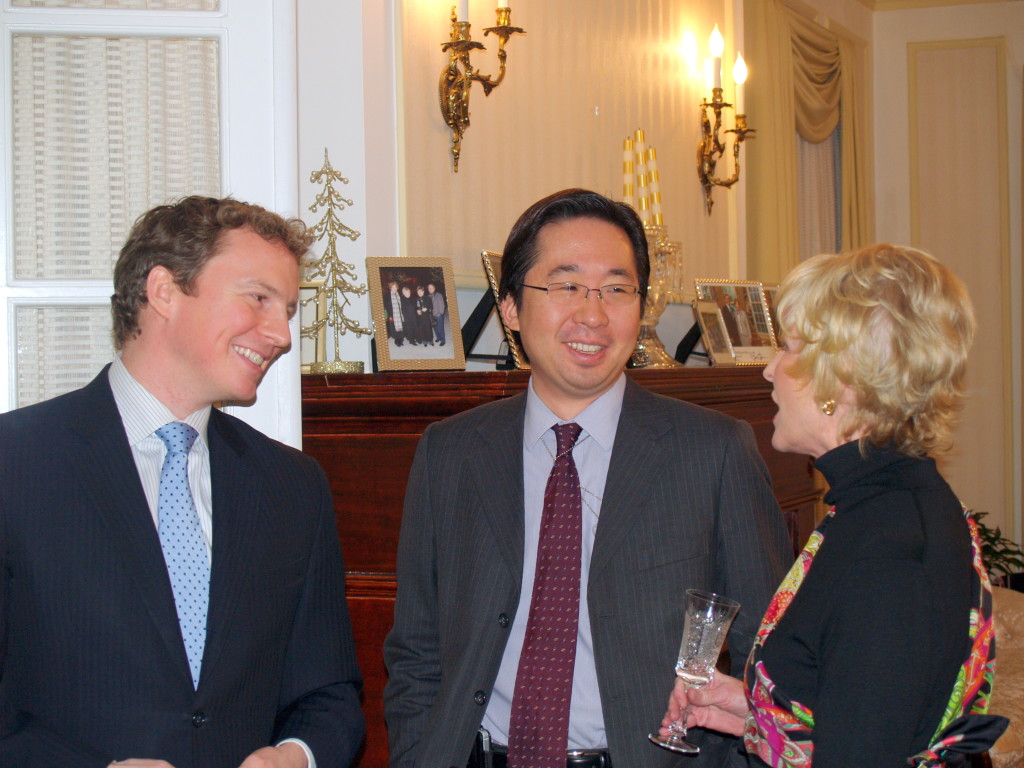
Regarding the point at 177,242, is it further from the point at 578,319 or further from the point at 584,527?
the point at 584,527

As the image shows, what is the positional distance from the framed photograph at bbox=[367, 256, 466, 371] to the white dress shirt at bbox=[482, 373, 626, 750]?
752 mm

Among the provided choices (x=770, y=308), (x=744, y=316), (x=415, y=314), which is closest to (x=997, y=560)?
(x=770, y=308)

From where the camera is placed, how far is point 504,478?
6.65ft

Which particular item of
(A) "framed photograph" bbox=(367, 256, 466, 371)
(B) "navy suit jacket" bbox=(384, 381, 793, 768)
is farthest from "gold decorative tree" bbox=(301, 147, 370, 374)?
(B) "navy suit jacket" bbox=(384, 381, 793, 768)

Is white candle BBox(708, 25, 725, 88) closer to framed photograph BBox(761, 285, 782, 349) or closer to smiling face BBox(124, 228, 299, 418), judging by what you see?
framed photograph BBox(761, 285, 782, 349)

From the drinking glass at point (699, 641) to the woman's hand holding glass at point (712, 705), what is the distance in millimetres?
10

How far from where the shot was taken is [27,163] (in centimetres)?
225

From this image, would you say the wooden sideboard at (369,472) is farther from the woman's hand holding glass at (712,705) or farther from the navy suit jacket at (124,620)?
the woman's hand holding glass at (712,705)

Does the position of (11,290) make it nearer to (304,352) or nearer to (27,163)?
(27,163)

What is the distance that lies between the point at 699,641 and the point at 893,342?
1.83ft

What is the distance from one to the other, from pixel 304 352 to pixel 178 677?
1.69 meters

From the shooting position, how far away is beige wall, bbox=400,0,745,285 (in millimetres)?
3594

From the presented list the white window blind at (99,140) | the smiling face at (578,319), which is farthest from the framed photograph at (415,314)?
the smiling face at (578,319)

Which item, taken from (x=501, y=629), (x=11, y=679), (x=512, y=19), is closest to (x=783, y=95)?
(x=512, y=19)
